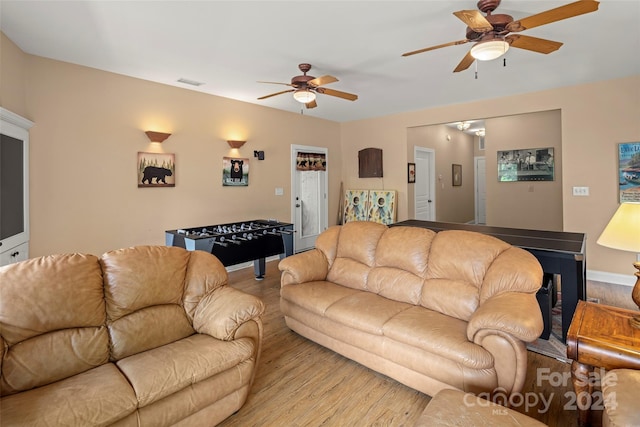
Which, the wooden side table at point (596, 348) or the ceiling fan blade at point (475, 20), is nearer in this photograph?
the wooden side table at point (596, 348)

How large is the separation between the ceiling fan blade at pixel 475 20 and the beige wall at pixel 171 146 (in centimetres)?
324

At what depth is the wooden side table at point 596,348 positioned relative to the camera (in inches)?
62.9

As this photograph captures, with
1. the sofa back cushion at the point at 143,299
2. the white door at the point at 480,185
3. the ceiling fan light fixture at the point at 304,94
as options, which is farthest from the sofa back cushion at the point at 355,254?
the white door at the point at 480,185

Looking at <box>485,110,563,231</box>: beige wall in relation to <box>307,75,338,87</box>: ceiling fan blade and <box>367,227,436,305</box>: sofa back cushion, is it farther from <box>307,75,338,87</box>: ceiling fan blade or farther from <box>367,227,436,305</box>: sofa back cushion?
<box>367,227,436,305</box>: sofa back cushion

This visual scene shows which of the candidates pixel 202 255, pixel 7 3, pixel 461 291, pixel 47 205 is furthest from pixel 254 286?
pixel 7 3

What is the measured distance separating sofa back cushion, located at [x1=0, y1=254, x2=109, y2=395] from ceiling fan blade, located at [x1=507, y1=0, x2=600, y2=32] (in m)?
3.14

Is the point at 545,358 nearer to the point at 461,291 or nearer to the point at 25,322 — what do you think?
the point at 461,291

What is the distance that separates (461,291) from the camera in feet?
7.86

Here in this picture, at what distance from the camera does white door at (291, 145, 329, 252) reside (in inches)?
245

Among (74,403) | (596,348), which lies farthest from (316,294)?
(596,348)

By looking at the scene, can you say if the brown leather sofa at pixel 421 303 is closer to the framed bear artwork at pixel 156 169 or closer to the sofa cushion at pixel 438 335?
the sofa cushion at pixel 438 335

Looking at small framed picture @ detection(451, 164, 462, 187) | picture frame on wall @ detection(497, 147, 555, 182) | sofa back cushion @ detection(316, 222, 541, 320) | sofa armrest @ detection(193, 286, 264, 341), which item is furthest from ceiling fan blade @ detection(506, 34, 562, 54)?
small framed picture @ detection(451, 164, 462, 187)

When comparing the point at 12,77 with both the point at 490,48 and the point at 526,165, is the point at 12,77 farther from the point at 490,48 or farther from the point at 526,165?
the point at 526,165

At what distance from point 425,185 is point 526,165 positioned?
1897 mm
